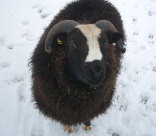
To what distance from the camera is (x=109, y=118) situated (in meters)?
4.20

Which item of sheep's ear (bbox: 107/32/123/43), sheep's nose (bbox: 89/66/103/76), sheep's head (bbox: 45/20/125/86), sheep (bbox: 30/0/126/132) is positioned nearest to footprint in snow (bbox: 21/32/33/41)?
sheep (bbox: 30/0/126/132)

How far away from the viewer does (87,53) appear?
265 centimetres

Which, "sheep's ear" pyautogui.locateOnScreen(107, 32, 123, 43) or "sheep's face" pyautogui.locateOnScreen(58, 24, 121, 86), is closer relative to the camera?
"sheep's face" pyautogui.locateOnScreen(58, 24, 121, 86)

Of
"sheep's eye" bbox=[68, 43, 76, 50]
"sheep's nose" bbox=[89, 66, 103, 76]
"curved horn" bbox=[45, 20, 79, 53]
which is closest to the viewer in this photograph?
"sheep's nose" bbox=[89, 66, 103, 76]

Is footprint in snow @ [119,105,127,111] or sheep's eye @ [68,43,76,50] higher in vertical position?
sheep's eye @ [68,43,76,50]

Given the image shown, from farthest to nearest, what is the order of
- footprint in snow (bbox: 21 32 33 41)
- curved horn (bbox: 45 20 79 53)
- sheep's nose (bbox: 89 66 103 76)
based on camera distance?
1. footprint in snow (bbox: 21 32 33 41)
2. curved horn (bbox: 45 20 79 53)
3. sheep's nose (bbox: 89 66 103 76)

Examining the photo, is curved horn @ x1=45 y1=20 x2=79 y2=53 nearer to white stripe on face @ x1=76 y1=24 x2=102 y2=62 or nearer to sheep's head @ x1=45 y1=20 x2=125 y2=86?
sheep's head @ x1=45 y1=20 x2=125 y2=86

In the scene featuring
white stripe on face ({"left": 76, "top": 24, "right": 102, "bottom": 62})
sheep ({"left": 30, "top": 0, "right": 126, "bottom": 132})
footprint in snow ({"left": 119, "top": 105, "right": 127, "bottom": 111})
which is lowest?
footprint in snow ({"left": 119, "top": 105, "right": 127, "bottom": 111})

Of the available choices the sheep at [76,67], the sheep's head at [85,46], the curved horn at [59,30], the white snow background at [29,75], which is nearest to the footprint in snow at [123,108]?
the white snow background at [29,75]

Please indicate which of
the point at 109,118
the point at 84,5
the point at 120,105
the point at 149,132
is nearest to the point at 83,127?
the point at 109,118

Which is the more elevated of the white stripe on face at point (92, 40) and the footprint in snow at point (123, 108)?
the white stripe on face at point (92, 40)

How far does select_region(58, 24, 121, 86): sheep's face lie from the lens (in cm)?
261

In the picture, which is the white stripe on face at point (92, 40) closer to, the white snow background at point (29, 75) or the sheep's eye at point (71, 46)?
the sheep's eye at point (71, 46)

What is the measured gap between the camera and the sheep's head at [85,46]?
8.63 feet
